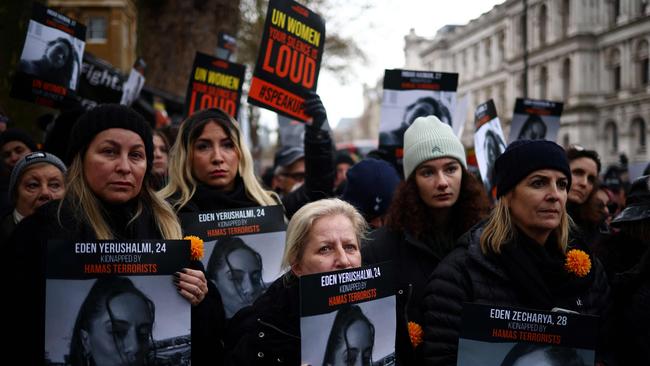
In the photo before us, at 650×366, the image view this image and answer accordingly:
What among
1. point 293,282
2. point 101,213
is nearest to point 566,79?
point 293,282

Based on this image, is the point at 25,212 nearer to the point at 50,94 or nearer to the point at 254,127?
the point at 50,94

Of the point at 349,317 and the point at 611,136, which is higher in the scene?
the point at 611,136

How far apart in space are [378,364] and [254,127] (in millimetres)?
36033

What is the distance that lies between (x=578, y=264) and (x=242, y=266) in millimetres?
1570

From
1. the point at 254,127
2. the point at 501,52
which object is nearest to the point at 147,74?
Answer: the point at 254,127

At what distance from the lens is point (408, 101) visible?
600 cm

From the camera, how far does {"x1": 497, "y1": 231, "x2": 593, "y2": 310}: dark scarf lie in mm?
2918

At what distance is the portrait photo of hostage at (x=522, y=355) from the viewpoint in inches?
99.7

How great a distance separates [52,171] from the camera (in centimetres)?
437

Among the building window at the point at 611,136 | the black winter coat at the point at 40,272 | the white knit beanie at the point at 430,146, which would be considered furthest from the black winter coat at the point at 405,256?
the building window at the point at 611,136

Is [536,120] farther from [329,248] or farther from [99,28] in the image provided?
[99,28]

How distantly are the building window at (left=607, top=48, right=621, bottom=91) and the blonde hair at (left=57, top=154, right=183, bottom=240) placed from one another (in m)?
51.0

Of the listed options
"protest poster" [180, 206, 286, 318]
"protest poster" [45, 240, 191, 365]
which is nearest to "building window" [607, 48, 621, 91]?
"protest poster" [180, 206, 286, 318]

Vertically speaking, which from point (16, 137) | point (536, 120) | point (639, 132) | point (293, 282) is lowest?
point (293, 282)
